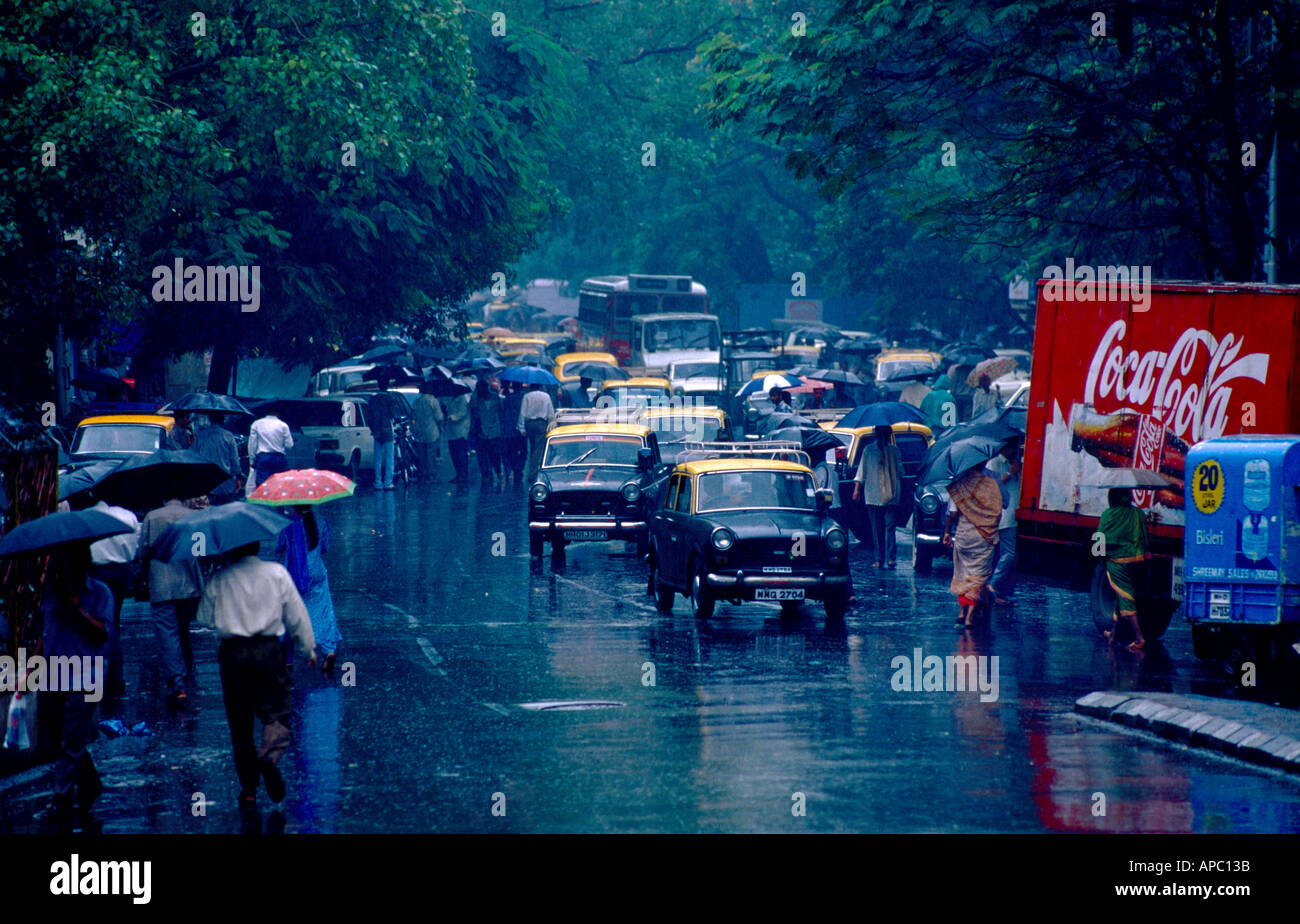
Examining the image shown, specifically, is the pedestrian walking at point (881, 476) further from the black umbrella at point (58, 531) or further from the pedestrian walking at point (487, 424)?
the pedestrian walking at point (487, 424)

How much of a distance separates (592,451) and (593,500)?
163 cm

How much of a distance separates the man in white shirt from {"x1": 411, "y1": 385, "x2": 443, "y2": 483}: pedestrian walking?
2573cm

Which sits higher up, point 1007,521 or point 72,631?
point 1007,521

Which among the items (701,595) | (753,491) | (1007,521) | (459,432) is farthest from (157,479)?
(459,432)

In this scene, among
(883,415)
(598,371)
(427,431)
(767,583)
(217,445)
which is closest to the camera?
(767,583)

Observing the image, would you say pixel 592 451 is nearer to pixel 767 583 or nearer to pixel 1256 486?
pixel 767 583

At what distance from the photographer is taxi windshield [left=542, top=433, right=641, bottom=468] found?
24.8 metres

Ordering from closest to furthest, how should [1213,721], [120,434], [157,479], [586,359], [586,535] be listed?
[1213,721] < [157,479] < [586,535] < [120,434] < [586,359]

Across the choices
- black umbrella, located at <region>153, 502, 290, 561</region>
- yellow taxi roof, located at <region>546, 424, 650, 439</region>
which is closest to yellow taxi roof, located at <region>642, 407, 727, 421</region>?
yellow taxi roof, located at <region>546, 424, 650, 439</region>

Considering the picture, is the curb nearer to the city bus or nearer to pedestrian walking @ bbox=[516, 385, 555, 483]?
pedestrian walking @ bbox=[516, 385, 555, 483]

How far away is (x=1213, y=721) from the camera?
11680mm
